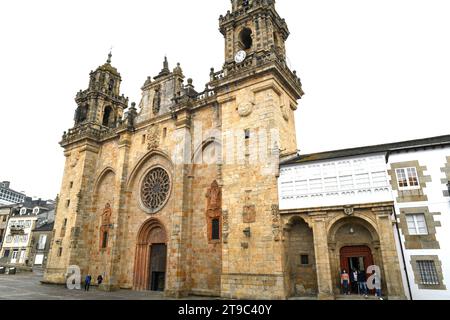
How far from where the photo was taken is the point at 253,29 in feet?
70.8

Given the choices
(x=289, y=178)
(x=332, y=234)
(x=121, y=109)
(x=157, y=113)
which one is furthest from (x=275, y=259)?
(x=121, y=109)

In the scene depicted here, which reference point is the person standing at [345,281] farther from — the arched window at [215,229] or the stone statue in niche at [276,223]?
the arched window at [215,229]

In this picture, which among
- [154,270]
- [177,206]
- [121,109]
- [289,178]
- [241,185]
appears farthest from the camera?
[121,109]

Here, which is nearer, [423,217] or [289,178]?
[423,217]

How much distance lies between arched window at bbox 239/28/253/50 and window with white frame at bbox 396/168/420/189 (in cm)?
1460

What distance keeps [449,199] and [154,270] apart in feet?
64.6

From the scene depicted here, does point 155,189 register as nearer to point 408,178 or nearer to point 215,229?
point 215,229

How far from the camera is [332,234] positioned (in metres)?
15.0

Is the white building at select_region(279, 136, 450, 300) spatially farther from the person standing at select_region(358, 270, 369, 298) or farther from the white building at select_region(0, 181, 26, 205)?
the white building at select_region(0, 181, 26, 205)

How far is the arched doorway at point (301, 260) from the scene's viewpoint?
1562 cm

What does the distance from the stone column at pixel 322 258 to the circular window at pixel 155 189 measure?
12.3 metres

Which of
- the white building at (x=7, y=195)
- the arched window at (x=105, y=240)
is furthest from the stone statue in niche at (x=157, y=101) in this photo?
the white building at (x=7, y=195)

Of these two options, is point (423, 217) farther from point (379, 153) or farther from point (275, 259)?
point (275, 259)

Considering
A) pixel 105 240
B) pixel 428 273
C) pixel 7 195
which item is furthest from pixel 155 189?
pixel 7 195
